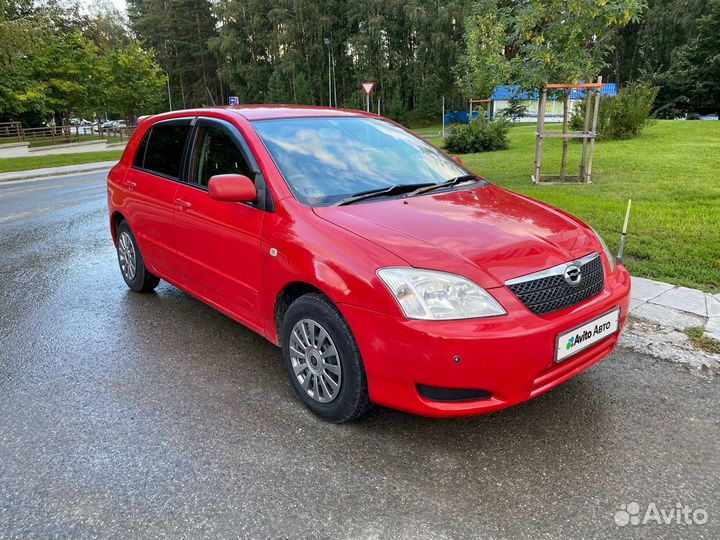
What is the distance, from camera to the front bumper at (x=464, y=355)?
246cm

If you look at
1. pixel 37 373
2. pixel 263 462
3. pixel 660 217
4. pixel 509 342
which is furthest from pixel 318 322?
pixel 660 217

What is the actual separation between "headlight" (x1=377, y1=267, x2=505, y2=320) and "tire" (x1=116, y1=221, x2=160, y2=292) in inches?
127

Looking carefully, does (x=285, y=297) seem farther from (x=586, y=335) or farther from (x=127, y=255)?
(x=127, y=255)

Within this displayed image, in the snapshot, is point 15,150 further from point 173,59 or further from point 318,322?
point 173,59

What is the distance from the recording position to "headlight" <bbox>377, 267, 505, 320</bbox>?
2.52 meters

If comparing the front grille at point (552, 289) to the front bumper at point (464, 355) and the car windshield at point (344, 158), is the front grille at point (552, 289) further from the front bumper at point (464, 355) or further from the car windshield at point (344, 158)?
the car windshield at point (344, 158)

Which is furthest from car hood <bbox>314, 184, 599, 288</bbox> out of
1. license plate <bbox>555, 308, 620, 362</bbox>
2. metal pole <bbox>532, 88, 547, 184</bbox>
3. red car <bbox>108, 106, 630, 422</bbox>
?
metal pole <bbox>532, 88, 547, 184</bbox>

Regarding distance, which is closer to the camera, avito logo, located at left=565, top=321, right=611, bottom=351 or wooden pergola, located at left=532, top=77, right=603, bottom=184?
avito logo, located at left=565, top=321, right=611, bottom=351

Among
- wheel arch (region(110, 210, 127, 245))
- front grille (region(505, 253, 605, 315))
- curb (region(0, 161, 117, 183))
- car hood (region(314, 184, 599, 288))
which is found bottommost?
curb (region(0, 161, 117, 183))

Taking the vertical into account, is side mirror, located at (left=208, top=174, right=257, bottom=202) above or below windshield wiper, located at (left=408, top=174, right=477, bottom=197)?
above

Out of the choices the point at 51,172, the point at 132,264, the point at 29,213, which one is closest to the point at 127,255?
the point at 132,264

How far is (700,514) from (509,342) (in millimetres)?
1041

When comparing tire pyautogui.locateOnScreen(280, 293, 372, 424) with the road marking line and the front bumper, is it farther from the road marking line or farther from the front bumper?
the road marking line

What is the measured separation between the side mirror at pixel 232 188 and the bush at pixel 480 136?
1588cm
